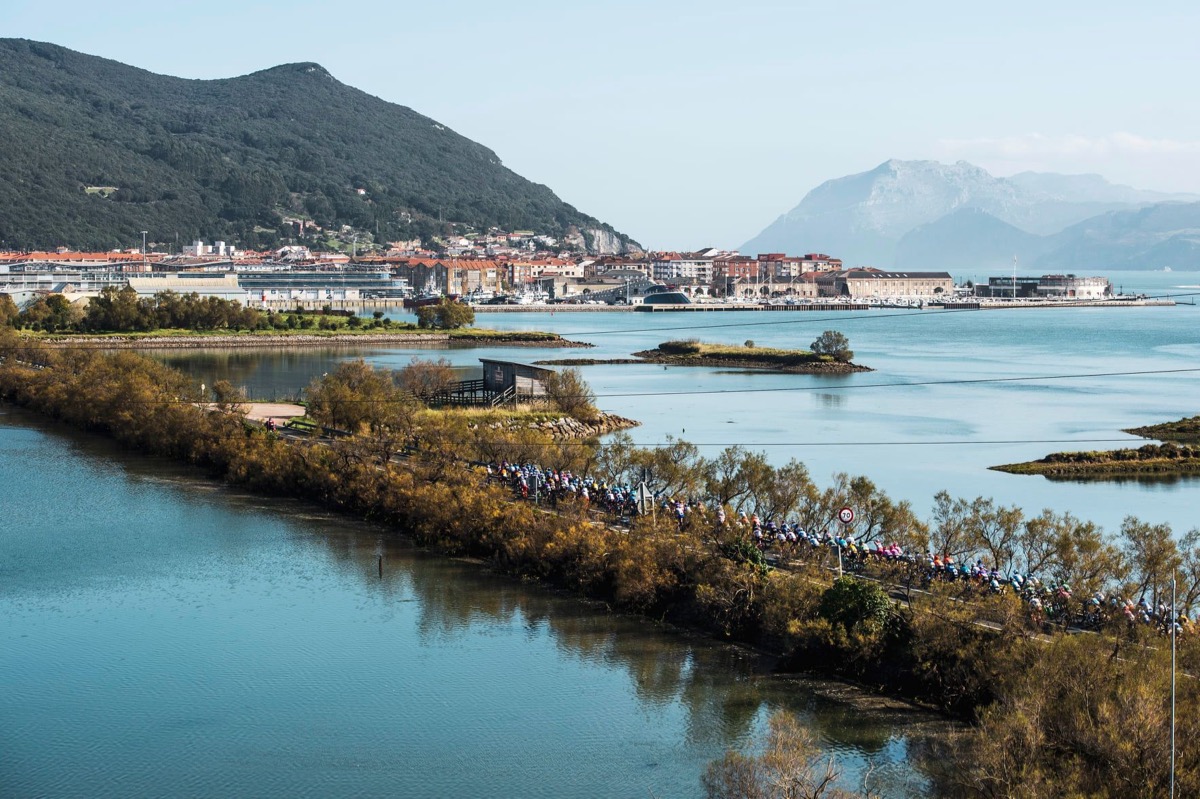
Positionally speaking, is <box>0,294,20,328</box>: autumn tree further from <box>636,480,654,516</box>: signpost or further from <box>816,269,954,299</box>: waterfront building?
<box>816,269,954,299</box>: waterfront building

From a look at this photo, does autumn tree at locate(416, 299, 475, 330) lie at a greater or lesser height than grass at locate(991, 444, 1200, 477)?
greater

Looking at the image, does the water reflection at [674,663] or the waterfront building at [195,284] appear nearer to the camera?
the water reflection at [674,663]

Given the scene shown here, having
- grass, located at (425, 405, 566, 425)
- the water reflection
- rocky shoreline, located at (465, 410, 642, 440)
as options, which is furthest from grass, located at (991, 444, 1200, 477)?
the water reflection

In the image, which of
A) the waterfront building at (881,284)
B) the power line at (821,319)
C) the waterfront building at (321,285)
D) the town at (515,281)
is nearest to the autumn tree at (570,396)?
the power line at (821,319)

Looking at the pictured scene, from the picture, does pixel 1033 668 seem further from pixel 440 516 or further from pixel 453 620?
pixel 440 516

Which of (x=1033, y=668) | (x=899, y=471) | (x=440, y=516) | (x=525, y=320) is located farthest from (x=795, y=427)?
(x=525, y=320)

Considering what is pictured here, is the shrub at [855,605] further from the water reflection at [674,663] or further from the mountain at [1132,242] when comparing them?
the mountain at [1132,242]
